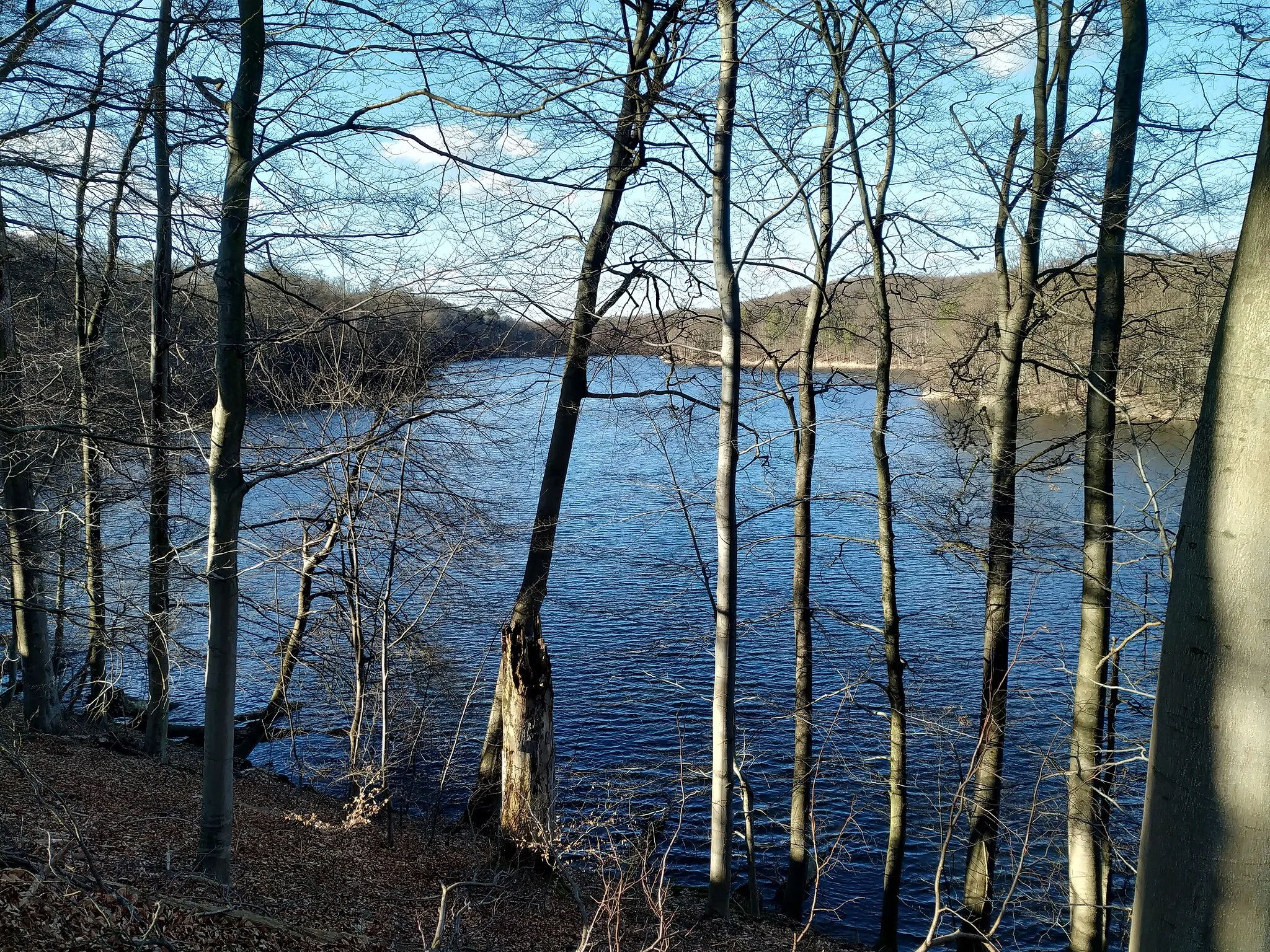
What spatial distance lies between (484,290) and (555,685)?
1163 cm

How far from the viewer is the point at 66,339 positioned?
13211 millimetres

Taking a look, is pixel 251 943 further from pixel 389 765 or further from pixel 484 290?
pixel 389 765

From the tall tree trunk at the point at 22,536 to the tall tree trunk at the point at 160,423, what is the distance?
1164mm

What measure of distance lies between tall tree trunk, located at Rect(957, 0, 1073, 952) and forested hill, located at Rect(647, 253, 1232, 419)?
0.38 m

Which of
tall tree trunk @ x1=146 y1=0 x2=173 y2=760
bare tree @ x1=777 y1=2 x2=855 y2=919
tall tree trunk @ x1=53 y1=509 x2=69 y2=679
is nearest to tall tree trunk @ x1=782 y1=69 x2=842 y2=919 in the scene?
bare tree @ x1=777 y1=2 x2=855 y2=919

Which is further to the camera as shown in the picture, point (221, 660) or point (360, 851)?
point (360, 851)

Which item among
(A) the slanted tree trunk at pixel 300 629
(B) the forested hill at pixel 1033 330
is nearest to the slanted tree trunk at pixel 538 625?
(B) the forested hill at pixel 1033 330

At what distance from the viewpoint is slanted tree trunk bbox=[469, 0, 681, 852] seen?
869 cm

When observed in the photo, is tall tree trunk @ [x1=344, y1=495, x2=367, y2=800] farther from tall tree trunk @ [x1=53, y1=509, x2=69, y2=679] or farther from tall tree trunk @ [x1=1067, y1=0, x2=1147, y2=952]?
tall tree trunk @ [x1=1067, y1=0, x2=1147, y2=952]

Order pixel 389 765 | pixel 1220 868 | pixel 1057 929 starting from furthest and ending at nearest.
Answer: pixel 1057 929 → pixel 389 765 → pixel 1220 868

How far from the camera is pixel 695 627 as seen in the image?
1260 cm

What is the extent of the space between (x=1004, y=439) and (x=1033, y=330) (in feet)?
4.25

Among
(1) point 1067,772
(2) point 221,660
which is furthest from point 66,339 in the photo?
(1) point 1067,772

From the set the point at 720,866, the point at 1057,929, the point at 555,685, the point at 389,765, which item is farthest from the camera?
the point at 555,685
